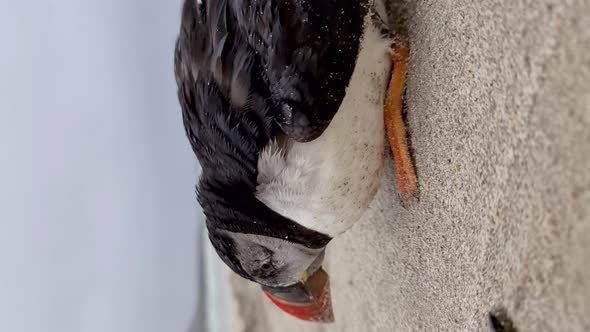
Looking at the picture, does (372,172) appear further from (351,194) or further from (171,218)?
(171,218)

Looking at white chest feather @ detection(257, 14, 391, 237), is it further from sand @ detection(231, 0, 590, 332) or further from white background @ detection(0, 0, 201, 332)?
white background @ detection(0, 0, 201, 332)

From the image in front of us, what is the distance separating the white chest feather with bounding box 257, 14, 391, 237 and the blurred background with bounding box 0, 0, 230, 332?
1.21 meters

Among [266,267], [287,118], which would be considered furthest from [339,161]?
[266,267]

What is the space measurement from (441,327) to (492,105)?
560mm

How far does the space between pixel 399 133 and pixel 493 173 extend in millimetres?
456

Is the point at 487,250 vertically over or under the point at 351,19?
under

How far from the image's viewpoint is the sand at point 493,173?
2.07 ft

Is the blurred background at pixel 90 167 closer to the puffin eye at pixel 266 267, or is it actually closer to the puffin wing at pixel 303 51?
the puffin eye at pixel 266 267

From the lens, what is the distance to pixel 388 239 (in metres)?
1.52

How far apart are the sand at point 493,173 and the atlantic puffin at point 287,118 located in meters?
0.11

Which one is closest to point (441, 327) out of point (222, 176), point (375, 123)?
point (375, 123)

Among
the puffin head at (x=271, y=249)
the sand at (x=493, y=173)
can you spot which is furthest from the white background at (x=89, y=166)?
the sand at (x=493, y=173)

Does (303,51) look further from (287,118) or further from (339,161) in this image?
(339,161)

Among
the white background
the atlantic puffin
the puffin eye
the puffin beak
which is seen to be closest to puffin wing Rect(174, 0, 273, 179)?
the atlantic puffin
